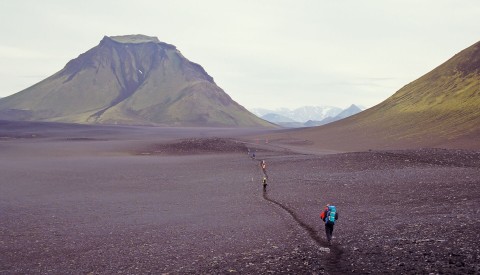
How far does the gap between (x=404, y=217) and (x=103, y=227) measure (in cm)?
1746

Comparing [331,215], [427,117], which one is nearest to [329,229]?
[331,215]

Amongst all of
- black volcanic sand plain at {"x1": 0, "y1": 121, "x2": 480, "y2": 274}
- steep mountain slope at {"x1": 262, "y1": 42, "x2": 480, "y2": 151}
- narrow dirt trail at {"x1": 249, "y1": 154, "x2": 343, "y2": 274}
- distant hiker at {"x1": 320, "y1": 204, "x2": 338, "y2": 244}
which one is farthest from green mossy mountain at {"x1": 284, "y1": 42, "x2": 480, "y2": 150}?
distant hiker at {"x1": 320, "y1": 204, "x2": 338, "y2": 244}

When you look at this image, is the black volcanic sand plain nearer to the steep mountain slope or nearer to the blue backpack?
the blue backpack

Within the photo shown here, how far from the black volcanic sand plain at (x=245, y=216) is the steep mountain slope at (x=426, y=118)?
22103 millimetres

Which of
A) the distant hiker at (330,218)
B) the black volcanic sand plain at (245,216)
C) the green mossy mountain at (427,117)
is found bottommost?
the black volcanic sand plain at (245,216)

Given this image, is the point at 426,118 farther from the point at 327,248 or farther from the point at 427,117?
the point at 327,248

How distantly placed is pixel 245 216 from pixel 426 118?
6726cm

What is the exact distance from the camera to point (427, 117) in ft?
280

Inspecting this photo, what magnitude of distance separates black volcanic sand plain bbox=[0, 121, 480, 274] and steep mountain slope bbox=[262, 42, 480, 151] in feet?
72.5

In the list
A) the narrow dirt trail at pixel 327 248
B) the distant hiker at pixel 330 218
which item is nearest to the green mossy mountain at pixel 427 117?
the narrow dirt trail at pixel 327 248

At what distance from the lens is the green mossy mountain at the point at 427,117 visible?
71938 millimetres

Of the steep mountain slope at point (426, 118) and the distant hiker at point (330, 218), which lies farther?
A: the steep mountain slope at point (426, 118)

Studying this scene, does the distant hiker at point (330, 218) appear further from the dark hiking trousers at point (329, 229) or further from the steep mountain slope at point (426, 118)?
the steep mountain slope at point (426, 118)

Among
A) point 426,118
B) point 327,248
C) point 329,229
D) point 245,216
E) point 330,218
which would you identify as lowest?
point 245,216
